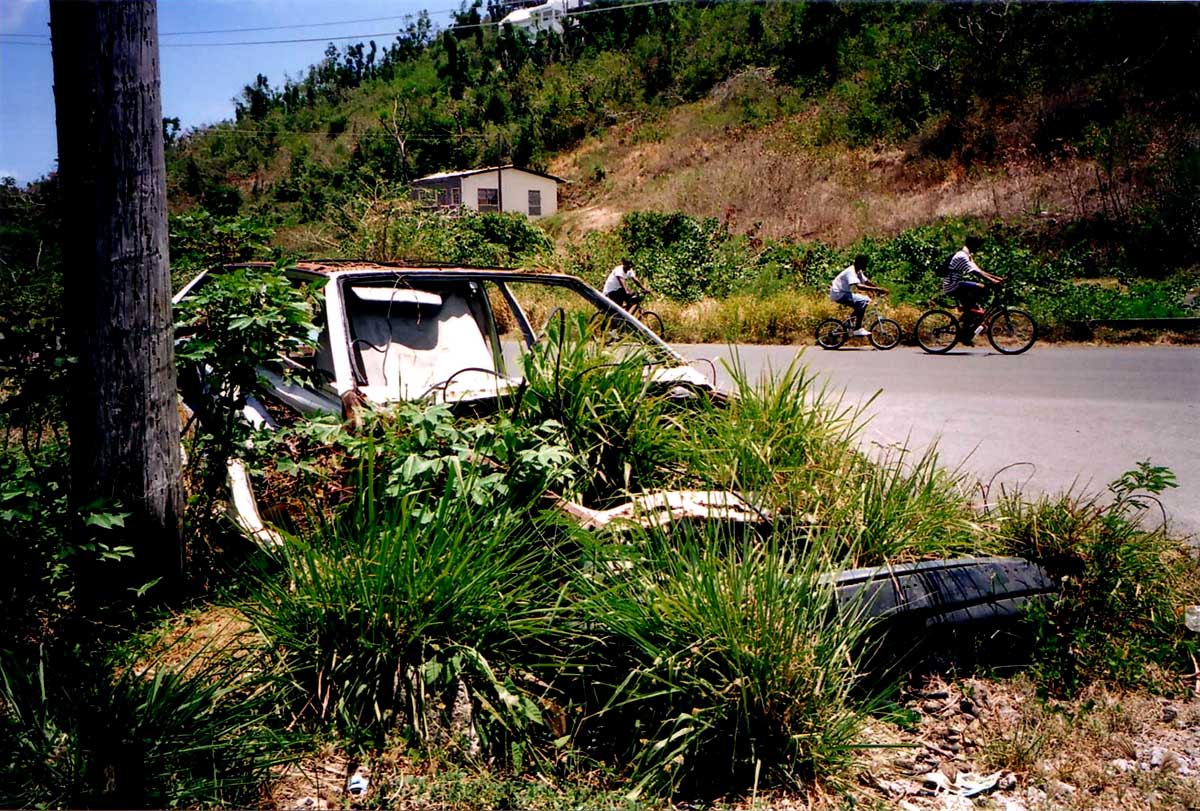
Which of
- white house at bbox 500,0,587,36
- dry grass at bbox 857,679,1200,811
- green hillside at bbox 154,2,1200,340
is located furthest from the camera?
white house at bbox 500,0,587,36

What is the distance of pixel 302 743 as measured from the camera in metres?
2.84

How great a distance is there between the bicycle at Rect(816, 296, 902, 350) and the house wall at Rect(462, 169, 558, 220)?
34762 millimetres

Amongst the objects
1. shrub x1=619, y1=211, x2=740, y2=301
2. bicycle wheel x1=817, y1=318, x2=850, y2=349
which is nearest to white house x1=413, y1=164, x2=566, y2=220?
shrub x1=619, y1=211, x2=740, y2=301

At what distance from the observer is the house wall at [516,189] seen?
4969 centimetres

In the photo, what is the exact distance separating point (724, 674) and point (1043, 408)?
786 centimetres

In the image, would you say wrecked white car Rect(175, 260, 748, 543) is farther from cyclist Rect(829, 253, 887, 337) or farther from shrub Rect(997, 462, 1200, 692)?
cyclist Rect(829, 253, 887, 337)

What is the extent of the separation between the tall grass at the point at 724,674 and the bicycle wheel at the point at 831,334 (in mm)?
13142

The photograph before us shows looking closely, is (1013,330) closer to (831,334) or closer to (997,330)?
(997,330)

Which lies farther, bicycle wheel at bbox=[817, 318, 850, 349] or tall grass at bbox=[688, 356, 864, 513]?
bicycle wheel at bbox=[817, 318, 850, 349]

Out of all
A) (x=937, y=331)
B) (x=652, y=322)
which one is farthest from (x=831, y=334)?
(x=652, y=322)

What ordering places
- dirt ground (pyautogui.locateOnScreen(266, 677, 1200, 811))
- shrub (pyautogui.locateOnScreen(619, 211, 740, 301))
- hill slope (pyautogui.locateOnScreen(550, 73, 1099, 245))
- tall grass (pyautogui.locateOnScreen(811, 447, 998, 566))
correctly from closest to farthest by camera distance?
dirt ground (pyautogui.locateOnScreen(266, 677, 1200, 811)), tall grass (pyautogui.locateOnScreen(811, 447, 998, 566)), shrub (pyautogui.locateOnScreen(619, 211, 740, 301)), hill slope (pyautogui.locateOnScreen(550, 73, 1099, 245))

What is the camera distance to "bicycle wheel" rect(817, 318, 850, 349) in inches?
624

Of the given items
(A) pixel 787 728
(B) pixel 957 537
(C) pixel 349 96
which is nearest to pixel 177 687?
(A) pixel 787 728

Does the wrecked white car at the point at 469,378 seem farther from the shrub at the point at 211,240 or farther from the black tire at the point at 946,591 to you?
the shrub at the point at 211,240
